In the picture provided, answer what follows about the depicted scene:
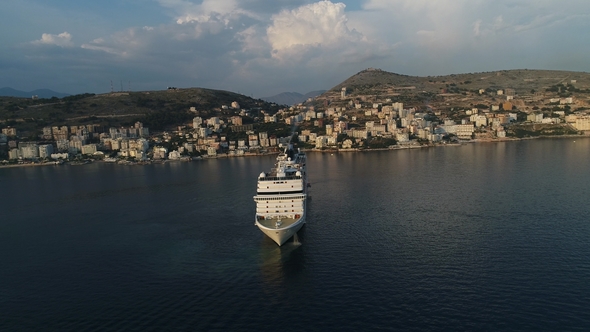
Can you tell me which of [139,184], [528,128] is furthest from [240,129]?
[528,128]

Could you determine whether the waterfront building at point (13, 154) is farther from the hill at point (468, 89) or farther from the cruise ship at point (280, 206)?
the hill at point (468, 89)

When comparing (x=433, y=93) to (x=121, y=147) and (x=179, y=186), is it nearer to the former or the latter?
(x=121, y=147)

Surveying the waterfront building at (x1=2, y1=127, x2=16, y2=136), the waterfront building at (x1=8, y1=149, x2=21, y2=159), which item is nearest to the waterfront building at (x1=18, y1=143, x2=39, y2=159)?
the waterfront building at (x1=8, y1=149, x2=21, y2=159)

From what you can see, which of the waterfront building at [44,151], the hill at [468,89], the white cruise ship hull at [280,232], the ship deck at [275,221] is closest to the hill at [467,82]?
the hill at [468,89]

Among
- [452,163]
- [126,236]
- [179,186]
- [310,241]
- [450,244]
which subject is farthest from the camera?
[452,163]

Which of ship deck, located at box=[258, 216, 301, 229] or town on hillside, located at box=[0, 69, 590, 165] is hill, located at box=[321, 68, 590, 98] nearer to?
town on hillside, located at box=[0, 69, 590, 165]
